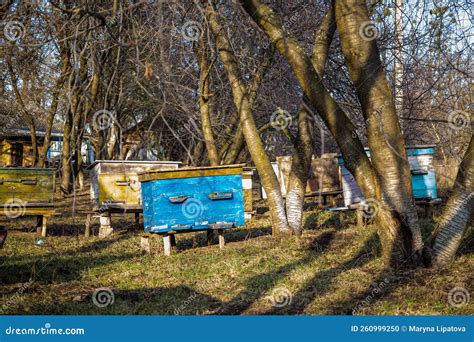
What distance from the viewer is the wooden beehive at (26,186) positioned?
11.9 m

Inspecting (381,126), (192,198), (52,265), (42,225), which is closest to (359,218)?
(192,198)

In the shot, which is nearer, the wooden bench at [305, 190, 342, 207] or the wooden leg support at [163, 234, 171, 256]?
the wooden leg support at [163, 234, 171, 256]

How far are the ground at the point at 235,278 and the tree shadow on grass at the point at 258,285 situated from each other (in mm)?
12

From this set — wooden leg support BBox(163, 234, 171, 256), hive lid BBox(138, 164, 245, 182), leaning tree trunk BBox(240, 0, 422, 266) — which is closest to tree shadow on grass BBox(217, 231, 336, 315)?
leaning tree trunk BBox(240, 0, 422, 266)

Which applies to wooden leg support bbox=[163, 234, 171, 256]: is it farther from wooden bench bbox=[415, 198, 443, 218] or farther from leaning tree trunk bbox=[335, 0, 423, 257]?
wooden bench bbox=[415, 198, 443, 218]

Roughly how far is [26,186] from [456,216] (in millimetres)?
8740

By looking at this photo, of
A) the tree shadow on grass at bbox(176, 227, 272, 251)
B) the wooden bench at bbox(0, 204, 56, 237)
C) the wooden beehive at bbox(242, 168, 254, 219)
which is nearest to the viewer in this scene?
the tree shadow on grass at bbox(176, 227, 272, 251)

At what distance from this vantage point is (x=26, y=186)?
12.0 m

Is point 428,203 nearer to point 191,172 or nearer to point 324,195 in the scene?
point 324,195

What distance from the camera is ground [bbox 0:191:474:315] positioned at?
5715mm

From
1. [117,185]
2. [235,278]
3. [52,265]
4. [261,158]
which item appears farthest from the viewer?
[117,185]

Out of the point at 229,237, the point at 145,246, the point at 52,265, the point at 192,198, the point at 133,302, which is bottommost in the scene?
the point at 133,302

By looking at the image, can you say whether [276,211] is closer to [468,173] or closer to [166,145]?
[468,173]

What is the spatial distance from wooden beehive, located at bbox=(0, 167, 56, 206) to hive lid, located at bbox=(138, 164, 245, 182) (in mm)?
3791
